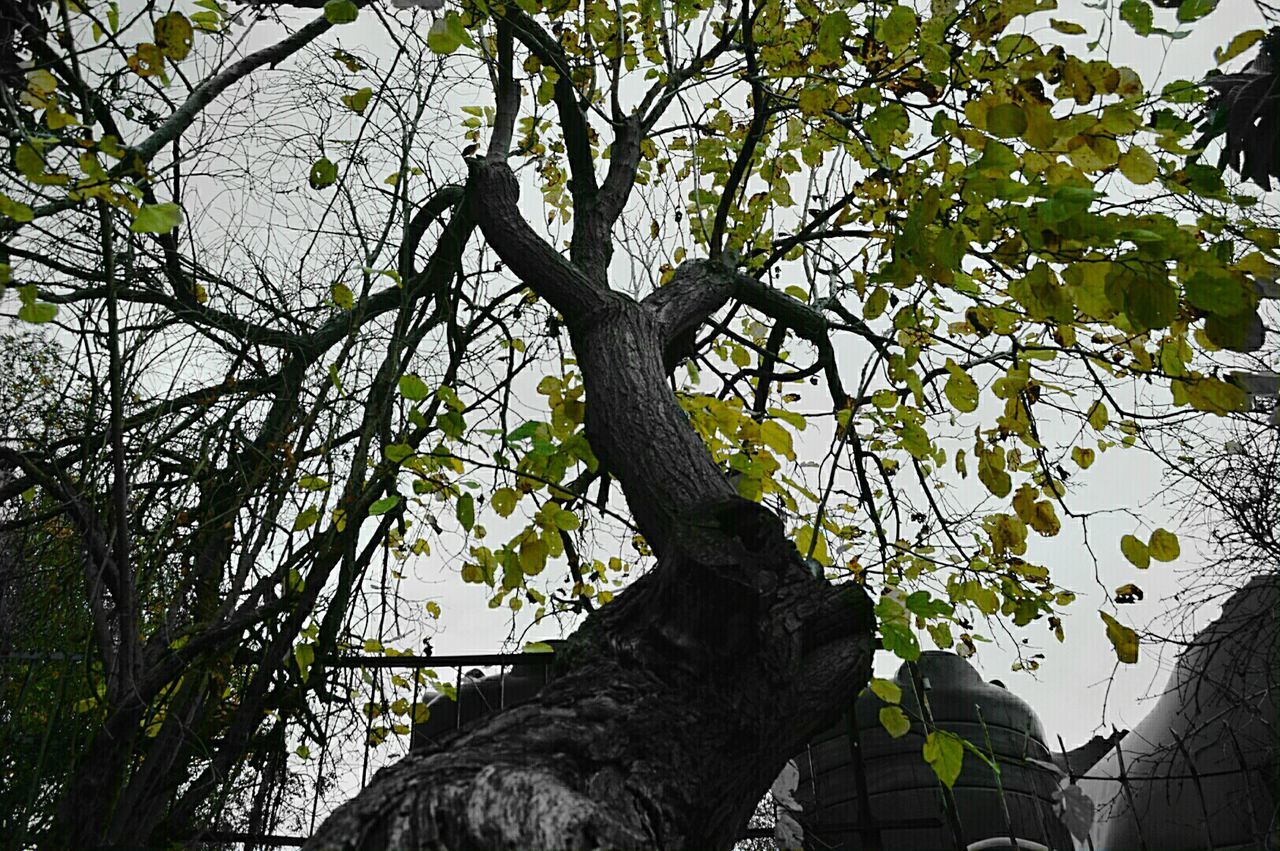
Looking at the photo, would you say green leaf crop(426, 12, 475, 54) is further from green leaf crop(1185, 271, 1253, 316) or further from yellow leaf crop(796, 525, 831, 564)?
yellow leaf crop(796, 525, 831, 564)

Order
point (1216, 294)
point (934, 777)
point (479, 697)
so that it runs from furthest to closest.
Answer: point (934, 777) < point (479, 697) < point (1216, 294)

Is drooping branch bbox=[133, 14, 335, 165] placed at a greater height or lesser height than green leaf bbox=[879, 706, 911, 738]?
greater

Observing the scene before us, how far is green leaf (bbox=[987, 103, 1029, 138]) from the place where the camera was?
1264 millimetres

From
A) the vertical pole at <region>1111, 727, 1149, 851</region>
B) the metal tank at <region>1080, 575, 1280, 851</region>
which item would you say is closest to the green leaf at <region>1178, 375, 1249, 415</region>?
the vertical pole at <region>1111, 727, 1149, 851</region>

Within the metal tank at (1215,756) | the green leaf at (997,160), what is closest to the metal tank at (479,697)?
the metal tank at (1215,756)

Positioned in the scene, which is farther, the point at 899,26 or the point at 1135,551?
the point at 1135,551

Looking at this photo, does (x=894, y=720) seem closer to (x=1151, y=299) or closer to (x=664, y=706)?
(x=664, y=706)

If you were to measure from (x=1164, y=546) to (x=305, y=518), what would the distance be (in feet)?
6.66

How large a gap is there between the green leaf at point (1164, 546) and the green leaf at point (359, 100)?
2.41 meters

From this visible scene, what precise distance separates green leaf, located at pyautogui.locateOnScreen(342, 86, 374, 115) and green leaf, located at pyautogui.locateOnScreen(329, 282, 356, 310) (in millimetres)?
523

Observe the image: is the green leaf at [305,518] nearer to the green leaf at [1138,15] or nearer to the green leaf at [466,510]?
the green leaf at [466,510]

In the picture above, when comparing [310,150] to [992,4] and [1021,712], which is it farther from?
[1021,712]

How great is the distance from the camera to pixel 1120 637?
5.92ft

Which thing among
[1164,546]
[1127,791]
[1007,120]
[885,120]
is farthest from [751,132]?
[1127,791]
